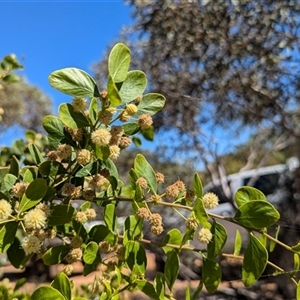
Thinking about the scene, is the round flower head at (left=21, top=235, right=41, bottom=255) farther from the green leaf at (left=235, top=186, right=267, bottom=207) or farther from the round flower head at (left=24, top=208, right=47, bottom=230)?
the green leaf at (left=235, top=186, right=267, bottom=207)

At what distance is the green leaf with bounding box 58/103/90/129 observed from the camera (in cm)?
77

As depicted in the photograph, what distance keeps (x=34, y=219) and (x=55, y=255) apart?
18 cm

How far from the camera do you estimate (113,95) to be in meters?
0.72

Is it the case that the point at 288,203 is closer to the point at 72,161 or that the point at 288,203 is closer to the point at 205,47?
the point at 205,47

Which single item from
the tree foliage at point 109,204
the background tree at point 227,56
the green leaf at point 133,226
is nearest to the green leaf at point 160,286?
the tree foliage at point 109,204

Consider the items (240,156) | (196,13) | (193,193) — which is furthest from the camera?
(240,156)

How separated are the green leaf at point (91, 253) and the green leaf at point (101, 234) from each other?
0.04 metres

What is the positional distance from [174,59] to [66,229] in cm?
522

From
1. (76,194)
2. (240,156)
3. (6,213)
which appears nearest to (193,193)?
(76,194)

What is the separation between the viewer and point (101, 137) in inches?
29.7

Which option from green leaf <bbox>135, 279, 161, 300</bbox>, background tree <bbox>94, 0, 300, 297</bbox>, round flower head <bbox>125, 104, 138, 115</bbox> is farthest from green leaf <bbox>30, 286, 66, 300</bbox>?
background tree <bbox>94, 0, 300, 297</bbox>

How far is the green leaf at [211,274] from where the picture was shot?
31.9 inches

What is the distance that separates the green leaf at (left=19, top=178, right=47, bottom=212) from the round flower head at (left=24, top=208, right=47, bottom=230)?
2 centimetres

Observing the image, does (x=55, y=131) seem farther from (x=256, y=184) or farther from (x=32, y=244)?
(x=256, y=184)
